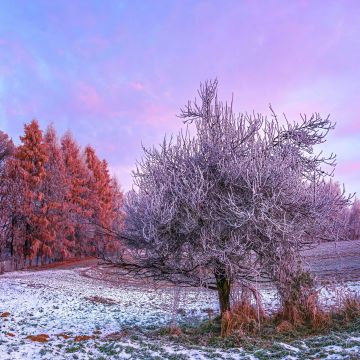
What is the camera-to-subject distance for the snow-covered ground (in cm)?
775

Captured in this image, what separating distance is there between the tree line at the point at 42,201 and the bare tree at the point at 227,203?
22.4 metres

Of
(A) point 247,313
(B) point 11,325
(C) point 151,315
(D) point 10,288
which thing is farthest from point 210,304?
(D) point 10,288

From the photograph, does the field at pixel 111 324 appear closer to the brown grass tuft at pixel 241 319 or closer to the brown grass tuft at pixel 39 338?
the brown grass tuft at pixel 39 338

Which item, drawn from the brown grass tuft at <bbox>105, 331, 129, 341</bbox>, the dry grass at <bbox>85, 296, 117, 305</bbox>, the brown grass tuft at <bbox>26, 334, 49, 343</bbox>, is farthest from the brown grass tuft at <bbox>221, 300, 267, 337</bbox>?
the dry grass at <bbox>85, 296, 117, 305</bbox>

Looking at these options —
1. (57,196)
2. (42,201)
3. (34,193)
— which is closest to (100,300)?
(34,193)

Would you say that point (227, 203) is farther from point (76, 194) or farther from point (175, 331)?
point (76, 194)

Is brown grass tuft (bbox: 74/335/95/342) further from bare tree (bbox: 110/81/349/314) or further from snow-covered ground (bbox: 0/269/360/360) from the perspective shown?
bare tree (bbox: 110/81/349/314)

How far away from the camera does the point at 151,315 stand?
13.0 m

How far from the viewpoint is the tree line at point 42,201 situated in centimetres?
3356

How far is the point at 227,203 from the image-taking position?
8.65 meters

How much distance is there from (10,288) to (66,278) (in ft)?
17.8

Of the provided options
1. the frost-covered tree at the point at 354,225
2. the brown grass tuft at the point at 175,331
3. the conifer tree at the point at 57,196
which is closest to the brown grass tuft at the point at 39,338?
the brown grass tuft at the point at 175,331

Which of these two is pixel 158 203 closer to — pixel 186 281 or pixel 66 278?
pixel 186 281

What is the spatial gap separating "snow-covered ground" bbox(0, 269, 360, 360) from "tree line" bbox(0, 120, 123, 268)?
13141 millimetres
